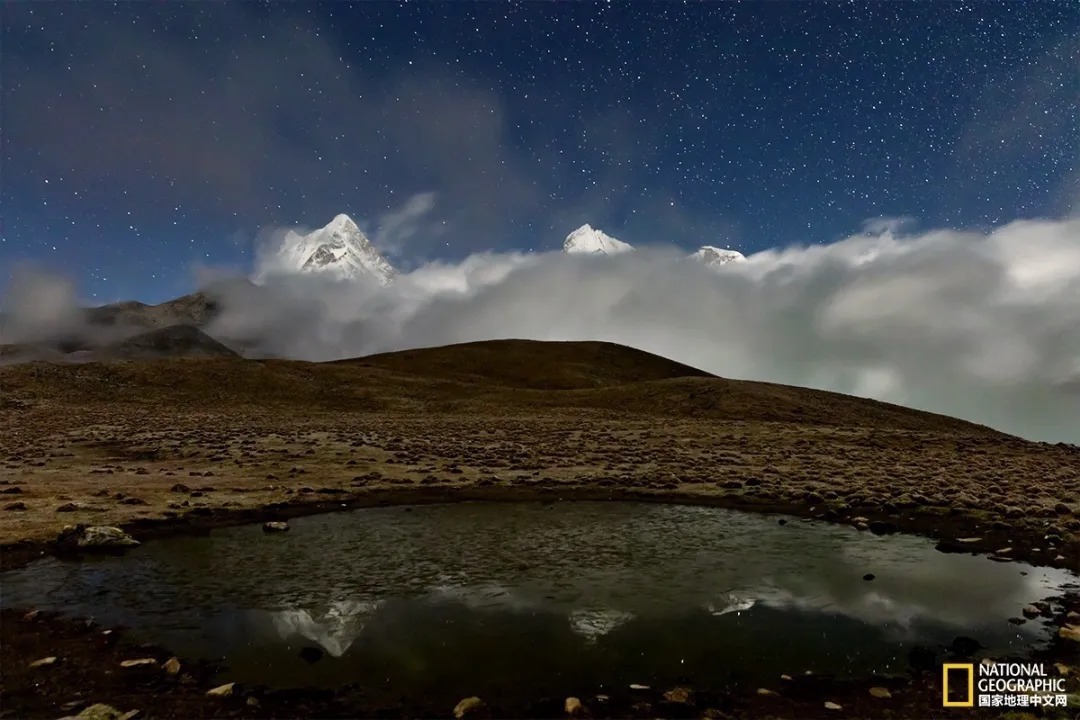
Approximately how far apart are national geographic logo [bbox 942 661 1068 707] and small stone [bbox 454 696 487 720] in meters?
6.77

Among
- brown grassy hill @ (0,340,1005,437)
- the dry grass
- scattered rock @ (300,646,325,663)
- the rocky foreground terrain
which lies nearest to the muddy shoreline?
the rocky foreground terrain

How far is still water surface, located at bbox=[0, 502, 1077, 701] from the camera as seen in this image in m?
9.99

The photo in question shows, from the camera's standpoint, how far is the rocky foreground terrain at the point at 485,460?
64.6 ft

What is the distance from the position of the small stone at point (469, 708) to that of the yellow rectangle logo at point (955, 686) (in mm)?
6753

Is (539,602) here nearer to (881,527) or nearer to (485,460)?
(881,527)

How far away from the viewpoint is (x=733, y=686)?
9375 millimetres

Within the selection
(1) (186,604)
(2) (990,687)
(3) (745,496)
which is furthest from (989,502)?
(1) (186,604)

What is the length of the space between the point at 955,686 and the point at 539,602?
23.7 feet

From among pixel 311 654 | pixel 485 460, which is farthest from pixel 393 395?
pixel 311 654

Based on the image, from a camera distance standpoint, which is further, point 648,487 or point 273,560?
point 648,487

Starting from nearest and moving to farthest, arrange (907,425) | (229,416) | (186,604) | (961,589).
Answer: (186,604), (961,589), (229,416), (907,425)

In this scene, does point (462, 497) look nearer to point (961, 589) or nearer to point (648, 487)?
point (648, 487)

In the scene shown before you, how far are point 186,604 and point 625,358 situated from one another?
5497 inches

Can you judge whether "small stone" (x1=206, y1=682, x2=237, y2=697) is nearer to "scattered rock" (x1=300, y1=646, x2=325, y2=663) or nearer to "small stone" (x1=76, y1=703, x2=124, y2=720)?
"small stone" (x1=76, y1=703, x2=124, y2=720)
